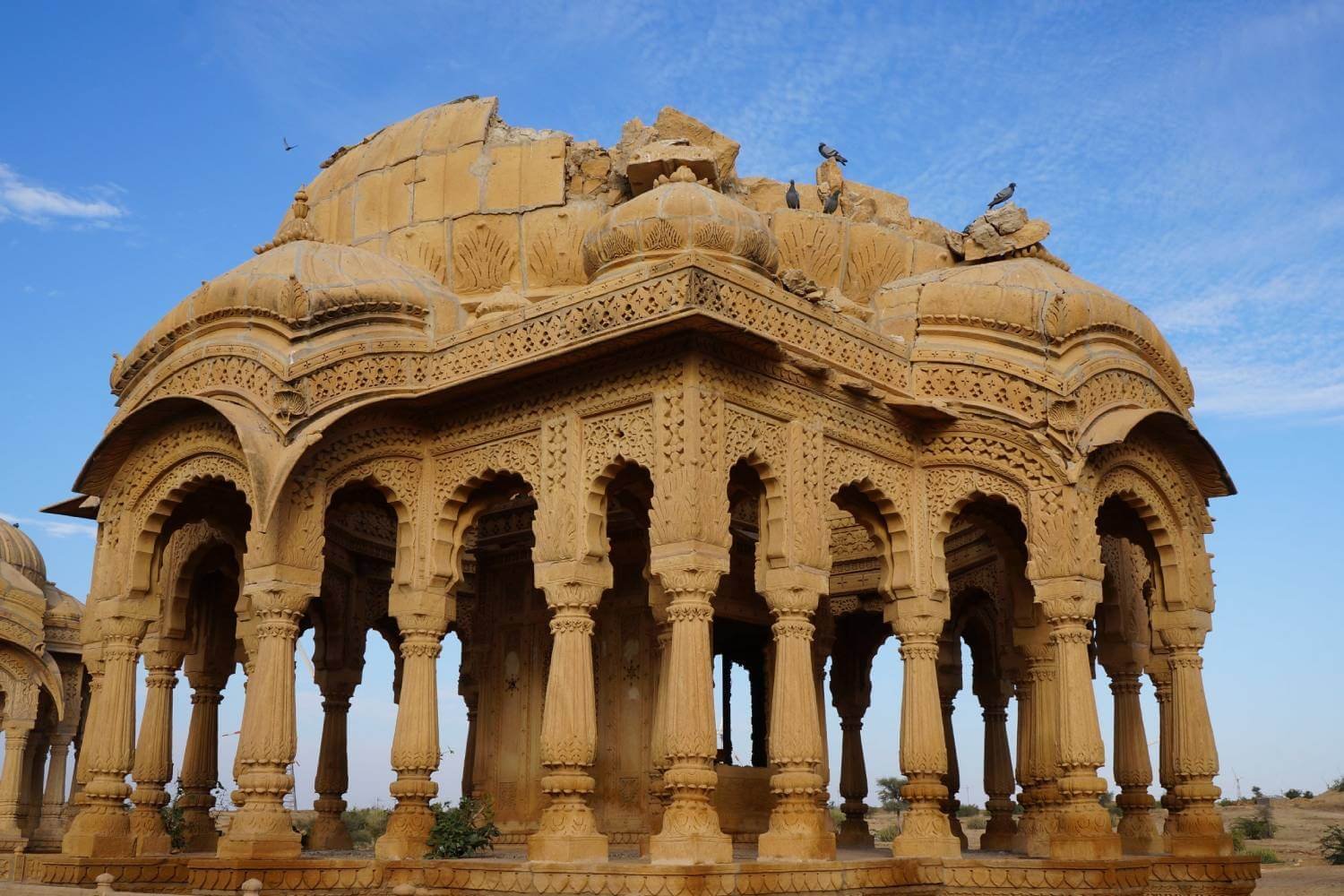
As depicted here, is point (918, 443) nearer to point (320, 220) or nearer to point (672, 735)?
point (672, 735)

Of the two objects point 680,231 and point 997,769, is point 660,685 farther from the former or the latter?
point 997,769

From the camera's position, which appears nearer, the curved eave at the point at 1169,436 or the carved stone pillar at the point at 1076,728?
the carved stone pillar at the point at 1076,728

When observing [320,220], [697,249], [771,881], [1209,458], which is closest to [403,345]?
[697,249]

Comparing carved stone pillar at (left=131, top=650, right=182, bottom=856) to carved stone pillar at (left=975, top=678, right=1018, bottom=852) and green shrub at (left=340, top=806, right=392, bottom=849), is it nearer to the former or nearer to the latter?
carved stone pillar at (left=975, top=678, right=1018, bottom=852)

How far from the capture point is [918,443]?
12641 mm

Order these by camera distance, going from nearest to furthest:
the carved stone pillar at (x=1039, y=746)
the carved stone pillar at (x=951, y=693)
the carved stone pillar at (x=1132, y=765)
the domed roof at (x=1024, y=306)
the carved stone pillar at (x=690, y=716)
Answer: the carved stone pillar at (x=690, y=716) → the domed roof at (x=1024, y=306) → the carved stone pillar at (x=1039, y=746) → the carved stone pillar at (x=1132, y=765) → the carved stone pillar at (x=951, y=693)

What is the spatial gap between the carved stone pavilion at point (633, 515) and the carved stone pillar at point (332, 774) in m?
0.05

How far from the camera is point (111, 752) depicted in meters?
12.5

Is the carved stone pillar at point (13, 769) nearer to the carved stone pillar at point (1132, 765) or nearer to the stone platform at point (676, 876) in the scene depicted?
the stone platform at point (676, 876)

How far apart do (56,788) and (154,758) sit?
39.5 ft

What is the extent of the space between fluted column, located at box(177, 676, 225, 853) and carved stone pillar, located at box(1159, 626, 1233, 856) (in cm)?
927

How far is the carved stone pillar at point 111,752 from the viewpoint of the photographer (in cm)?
1231

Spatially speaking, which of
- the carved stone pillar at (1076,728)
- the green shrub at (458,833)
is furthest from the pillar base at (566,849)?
the carved stone pillar at (1076,728)

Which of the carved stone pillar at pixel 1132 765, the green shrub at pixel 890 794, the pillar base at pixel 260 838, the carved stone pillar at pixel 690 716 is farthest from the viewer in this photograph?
the green shrub at pixel 890 794
